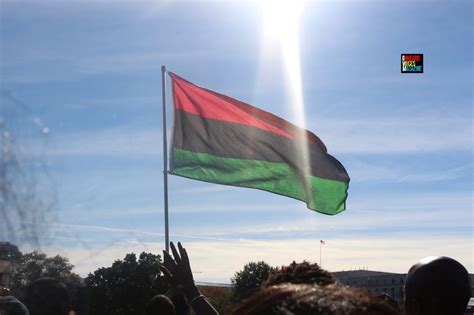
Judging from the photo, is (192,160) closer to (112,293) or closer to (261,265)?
(112,293)

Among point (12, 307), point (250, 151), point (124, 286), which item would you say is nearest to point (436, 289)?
point (12, 307)

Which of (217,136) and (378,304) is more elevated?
(217,136)

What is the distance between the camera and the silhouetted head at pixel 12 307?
210 inches

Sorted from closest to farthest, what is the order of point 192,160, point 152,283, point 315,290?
point 315,290
point 192,160
point 152,283

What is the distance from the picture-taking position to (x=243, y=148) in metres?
13.8

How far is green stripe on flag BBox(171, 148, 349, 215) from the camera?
13.2 m

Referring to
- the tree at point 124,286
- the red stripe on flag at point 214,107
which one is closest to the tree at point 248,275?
→ the tree at point 124,286

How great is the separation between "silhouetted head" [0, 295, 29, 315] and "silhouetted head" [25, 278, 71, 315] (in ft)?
1.61

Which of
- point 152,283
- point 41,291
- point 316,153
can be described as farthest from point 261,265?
point 41,291

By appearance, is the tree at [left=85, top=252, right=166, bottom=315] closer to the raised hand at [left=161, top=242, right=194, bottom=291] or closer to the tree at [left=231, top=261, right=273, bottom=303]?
the tree at [left=231, top=261, right=273, bottom=303]

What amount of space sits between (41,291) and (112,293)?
65.9 m

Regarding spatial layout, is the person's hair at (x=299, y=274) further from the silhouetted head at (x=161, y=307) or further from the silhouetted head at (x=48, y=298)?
the silhouetted head at (x=161, y=307)

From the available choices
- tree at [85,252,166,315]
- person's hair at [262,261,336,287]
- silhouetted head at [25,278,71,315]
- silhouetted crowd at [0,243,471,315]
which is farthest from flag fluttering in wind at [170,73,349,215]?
tree at [85,252,166,315]

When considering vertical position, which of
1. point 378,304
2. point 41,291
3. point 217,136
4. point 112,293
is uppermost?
point 217,136
